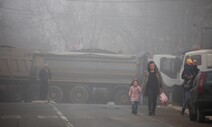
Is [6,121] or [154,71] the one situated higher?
[154,71]

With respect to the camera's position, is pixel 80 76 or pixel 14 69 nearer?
pixel 80 76

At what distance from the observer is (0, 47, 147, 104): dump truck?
35.3 meters

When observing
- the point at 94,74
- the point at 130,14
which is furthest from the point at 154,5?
the point at 94,74

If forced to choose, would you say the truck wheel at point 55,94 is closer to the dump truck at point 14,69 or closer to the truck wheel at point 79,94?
the truck wheel at point 79,94

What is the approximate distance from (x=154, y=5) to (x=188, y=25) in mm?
4800

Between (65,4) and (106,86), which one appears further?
(65,4)

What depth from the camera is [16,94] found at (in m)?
35.1

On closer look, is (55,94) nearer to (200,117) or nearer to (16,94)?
(16,94)

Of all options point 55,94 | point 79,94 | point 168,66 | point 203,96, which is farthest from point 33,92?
point 203,96

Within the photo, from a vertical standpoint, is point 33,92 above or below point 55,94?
above

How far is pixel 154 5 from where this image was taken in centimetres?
5016

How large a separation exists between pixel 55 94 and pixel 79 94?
1.54 meters

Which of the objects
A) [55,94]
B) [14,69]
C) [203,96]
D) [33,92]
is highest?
[14,69]

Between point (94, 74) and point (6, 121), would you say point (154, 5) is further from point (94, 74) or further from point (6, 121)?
point (6, 121)
